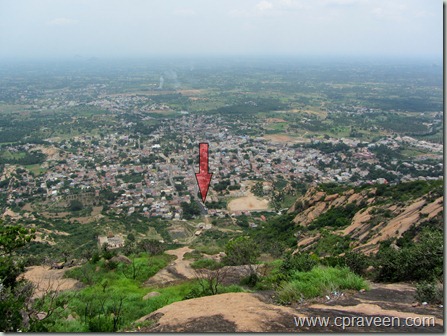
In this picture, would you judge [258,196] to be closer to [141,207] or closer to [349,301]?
[141,207]

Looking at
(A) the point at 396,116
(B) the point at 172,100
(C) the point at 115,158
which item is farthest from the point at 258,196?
(B) the point at 172,100

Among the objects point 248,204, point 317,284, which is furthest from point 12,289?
point 248,204

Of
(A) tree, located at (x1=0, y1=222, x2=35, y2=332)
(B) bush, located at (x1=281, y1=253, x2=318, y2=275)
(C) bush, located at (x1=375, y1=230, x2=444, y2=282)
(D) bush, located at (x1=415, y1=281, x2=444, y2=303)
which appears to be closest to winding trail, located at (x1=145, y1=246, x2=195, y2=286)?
(B) bush, located at (x1=281, y1=253, x2=318, y2=275)

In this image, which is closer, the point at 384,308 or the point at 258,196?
the point at 384,308

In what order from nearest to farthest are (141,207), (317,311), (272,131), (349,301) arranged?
1. (317,311)
2. (349,301)
3. (141,207)
4. (272,131)


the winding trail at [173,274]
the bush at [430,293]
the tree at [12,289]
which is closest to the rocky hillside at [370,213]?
the winding trail at [173,274]

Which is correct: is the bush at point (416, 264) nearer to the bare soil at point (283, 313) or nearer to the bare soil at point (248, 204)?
the bare soil at point (283, 313)
